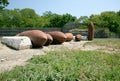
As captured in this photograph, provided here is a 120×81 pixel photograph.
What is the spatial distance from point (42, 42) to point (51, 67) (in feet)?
11.8

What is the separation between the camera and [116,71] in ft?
16.6

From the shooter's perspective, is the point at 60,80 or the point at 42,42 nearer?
the point at 60,80

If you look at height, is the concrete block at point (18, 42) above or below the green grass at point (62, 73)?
above

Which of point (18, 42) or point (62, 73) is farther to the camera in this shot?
point (18, 42)

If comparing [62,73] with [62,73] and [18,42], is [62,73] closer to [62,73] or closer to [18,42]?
[62,73]

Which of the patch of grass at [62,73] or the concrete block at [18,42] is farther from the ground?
the concrete block at [18,42]

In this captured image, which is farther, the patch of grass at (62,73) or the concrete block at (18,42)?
the concrete block at (18,42)

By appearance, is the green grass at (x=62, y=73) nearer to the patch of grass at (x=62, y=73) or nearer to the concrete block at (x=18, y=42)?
the patch of grass at (x=62, y=73)

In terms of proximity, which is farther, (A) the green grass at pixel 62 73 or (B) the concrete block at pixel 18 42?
(B) the concrete block at pixel 18 42

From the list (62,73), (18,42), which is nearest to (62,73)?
(62,73)

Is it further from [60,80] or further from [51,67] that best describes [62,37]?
[60,80]

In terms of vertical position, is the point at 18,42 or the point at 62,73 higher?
the point at 18,42

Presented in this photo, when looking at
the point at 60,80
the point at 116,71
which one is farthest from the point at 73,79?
the point at 116,71

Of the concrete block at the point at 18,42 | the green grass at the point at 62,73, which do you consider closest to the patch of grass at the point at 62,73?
the green grass at the point at 62,73
